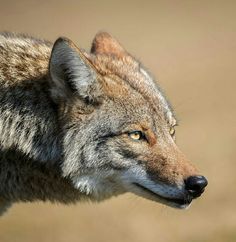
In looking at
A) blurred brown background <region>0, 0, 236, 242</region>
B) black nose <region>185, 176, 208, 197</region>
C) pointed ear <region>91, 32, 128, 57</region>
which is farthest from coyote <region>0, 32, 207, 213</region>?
blurred brown background <region>0, 0, 236, 242</region>

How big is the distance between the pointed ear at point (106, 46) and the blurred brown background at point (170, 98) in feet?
9.34

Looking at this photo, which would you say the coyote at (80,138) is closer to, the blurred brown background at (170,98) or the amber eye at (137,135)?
the amber eye at (137,135)

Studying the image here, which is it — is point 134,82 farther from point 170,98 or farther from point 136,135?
point 170,98

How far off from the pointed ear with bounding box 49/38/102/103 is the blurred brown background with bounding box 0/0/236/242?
3.90 meters

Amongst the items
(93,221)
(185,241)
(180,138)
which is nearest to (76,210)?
(93,221)

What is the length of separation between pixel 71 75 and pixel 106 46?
1.26m

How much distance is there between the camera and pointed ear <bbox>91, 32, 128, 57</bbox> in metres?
7.79

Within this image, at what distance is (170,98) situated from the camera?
59.3ft

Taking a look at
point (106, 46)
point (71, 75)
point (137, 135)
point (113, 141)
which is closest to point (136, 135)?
point (137, 135)

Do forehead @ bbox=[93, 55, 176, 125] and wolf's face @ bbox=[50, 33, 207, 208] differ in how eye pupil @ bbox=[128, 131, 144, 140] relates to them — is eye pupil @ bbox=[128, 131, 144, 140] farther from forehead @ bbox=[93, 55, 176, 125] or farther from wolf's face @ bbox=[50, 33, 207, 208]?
forehead @ bbox=[93, 55, 176, 125]

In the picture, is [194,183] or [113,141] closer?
[194,183]

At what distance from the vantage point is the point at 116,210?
12.0 m

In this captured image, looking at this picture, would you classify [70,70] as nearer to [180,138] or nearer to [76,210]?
[76,210]
